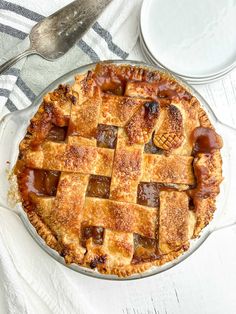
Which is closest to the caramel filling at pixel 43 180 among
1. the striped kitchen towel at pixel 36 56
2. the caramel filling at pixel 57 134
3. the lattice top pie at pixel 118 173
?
the lattice top pie at pixel 118 173

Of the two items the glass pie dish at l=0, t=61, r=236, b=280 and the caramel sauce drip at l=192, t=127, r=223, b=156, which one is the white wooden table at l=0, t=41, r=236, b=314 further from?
the caramel sauce drip at l=192, t=127, r=223, b=156

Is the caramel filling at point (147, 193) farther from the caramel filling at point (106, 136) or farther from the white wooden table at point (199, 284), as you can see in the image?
the white wooden table at point (199, 284)

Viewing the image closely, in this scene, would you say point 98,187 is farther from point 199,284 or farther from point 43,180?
point 199,284

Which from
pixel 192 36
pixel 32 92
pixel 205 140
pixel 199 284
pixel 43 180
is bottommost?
pixel 199 284

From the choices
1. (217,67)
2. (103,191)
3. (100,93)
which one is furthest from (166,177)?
(217,67)

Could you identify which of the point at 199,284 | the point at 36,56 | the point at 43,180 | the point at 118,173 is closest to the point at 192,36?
the point at 36,56

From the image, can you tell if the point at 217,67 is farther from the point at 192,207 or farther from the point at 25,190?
the point at 25,190
